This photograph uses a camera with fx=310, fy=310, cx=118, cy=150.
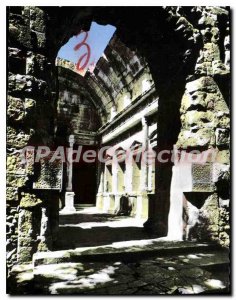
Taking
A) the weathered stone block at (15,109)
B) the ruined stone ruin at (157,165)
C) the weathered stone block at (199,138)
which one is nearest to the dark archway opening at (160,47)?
the ruined stone ruin at (157,165)

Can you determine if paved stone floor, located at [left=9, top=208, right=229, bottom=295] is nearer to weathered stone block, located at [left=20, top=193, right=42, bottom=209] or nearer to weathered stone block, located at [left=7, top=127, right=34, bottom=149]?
weathered stone block, located at [left=20, top=193, right=42, bottom=209]

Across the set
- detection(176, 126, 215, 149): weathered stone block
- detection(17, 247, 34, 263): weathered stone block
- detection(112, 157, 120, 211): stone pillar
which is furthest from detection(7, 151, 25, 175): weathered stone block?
detection(112, 157, 120, 211): stone pillar

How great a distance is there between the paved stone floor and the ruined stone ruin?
16 millimetres

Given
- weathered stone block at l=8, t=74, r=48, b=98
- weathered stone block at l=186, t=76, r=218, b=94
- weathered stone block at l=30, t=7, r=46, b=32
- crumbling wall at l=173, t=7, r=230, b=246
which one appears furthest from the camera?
weathered stone block at l=186, t=76, r=218, b=94

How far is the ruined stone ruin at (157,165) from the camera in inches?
173

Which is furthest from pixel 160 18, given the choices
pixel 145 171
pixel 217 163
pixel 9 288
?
pixel 145 171

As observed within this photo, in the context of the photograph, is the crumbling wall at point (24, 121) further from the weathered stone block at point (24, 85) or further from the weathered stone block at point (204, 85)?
the weathered stone block at point (204, 85)

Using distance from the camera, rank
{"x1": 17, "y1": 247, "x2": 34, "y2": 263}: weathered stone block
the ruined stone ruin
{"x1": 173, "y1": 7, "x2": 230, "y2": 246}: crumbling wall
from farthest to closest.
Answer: {"x1": 173, "y1": 7, "x2": 230, "y2": 246}: crumbling wall < {"x1": 17, "y1": 247, "x2": 34, "y2": 263}: weathered stone block < the ruined stone ruin

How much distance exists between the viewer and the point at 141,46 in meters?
7.09

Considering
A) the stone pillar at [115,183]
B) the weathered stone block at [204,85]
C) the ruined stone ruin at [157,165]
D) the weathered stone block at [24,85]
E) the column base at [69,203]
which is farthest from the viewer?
the column base at [69,203]

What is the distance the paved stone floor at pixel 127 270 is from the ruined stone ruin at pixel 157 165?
0.02 meters

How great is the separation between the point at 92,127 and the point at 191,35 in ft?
44.5

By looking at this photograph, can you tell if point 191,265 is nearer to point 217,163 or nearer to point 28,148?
point 217,163

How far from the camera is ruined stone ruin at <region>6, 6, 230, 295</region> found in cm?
439
